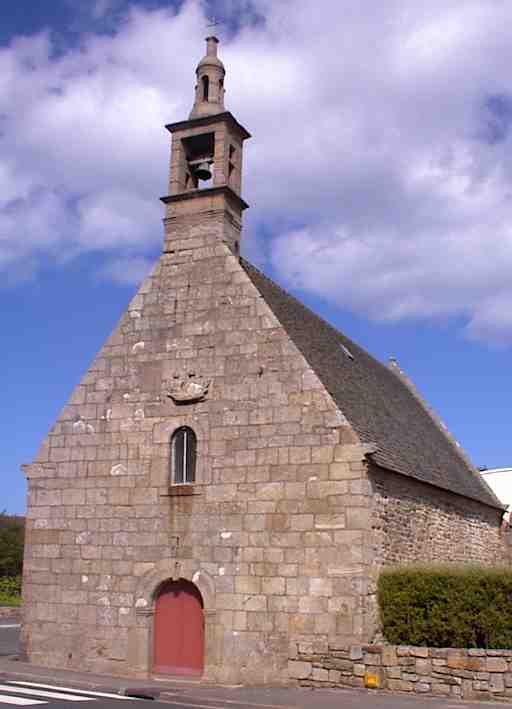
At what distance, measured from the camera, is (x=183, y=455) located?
17.0m

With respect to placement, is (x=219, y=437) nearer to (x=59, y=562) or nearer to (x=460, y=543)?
(x=59, y=562)

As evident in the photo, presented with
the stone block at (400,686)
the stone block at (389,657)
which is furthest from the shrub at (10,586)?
the stone block at (400,686)

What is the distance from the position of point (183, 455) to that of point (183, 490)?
782 millimetres

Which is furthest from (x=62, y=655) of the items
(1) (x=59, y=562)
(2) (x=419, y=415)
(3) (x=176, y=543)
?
(2) (x=419, y=415)

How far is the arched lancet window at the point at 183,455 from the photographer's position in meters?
16.9

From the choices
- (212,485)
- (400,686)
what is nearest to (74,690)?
(212,485)

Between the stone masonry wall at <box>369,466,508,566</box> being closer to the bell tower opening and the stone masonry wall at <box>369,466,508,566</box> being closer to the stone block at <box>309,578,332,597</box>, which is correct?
the stone block at <box>309,578,332,597</box>

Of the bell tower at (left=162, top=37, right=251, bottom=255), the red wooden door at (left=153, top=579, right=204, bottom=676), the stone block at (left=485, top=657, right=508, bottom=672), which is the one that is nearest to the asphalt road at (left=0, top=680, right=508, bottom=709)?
the stone block at (left=485, top=657, right=508, bottom=672)

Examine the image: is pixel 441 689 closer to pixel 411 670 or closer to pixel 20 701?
pixel 411 670

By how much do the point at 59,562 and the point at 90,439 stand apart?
264 centimetres

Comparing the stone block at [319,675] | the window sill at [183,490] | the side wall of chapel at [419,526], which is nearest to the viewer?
the stone block at [319,675]

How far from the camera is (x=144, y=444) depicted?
17.3 m

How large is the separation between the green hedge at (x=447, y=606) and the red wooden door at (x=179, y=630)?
364 centimetres

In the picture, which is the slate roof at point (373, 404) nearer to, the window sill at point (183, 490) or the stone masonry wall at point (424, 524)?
the stone masonry wall at point (424, 524)
